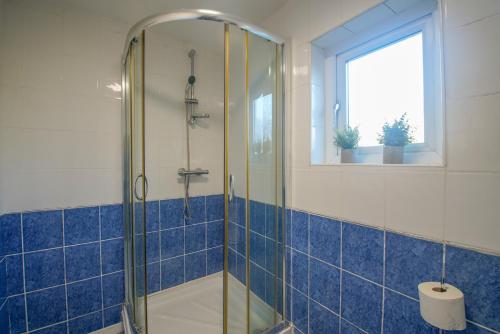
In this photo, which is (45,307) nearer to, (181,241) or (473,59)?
(181,241)

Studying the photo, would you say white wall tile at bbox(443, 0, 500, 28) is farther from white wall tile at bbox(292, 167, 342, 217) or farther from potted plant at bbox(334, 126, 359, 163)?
white wall tile at bbox(292, 167, 342, 217)

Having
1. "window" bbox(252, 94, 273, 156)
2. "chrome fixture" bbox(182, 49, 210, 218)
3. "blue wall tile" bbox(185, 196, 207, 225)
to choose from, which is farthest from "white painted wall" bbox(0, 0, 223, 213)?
"window" bbox(252, 94, 273, 156)

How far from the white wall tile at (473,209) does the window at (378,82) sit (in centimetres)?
17

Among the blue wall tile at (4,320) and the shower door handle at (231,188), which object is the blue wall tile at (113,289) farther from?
the shower door handle at (231,188)

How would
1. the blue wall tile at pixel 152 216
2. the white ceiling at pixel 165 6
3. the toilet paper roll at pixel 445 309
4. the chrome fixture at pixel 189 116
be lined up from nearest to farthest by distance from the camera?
the toilet paper roll at pixel 445 309
the white ceiling at pixel 165 6
the blue wall tile at pixel 152 216
the chrome fixture at pixel 189 116

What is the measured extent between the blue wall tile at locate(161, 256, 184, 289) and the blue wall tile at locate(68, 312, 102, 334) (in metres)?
0.44

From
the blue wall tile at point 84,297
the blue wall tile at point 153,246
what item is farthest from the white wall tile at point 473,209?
the blue wall tile at point 84,297

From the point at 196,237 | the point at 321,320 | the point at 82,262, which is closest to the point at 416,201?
the point at 321,320

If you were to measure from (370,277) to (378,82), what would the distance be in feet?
3.21

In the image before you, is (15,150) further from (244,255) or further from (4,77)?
(244,255)

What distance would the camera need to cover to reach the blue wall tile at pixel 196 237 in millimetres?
1837

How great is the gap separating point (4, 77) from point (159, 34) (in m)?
0.97

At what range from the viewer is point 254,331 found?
120 cm

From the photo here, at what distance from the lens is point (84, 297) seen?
141 cm
